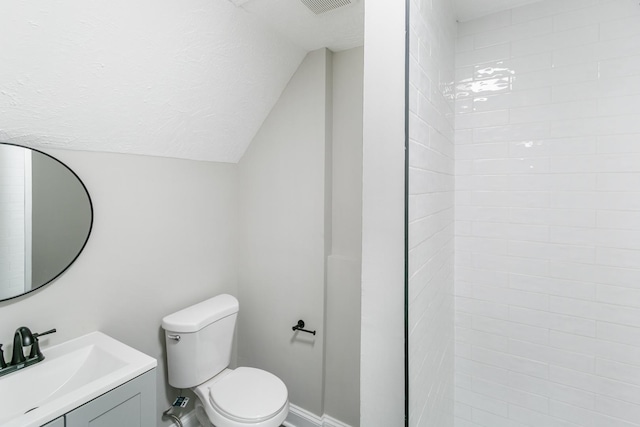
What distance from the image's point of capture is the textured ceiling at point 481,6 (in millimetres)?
1402

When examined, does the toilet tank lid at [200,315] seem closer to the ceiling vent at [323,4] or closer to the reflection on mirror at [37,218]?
the reflection on mirror at [37,218]

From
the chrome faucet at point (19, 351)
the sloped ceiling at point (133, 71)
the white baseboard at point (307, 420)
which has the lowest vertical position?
the white baseboard at point (307, 420)

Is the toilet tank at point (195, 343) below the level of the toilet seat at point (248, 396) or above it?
above

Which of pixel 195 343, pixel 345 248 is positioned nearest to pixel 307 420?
pixel 195 343

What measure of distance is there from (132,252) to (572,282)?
2.07 meters

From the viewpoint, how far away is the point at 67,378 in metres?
1.25

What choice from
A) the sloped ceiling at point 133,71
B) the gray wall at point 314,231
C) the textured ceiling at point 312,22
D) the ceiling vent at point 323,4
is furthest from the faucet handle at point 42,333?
the ceiling vent at point 323,4

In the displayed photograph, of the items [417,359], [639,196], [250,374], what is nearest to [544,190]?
[639,196]

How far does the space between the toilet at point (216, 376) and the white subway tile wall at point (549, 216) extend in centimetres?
98

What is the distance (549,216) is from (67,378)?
2.14 metres

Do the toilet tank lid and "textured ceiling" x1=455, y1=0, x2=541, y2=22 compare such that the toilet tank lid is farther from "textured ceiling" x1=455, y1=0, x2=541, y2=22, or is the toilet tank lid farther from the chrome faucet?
"textured ceiling" x1=455, y1=0, x2=541, y2=22

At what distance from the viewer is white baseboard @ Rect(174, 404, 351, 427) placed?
6.07 feet

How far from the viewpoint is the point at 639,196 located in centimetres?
125

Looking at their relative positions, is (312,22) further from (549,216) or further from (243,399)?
(243,399)
